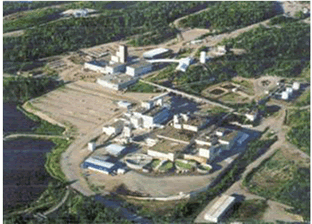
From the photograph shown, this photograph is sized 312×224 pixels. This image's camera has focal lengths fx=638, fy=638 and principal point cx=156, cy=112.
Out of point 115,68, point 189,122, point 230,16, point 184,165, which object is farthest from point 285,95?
point 230,16

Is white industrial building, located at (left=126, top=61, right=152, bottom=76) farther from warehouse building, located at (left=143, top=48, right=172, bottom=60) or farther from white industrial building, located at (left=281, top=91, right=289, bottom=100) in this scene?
white industrial building, located at (left=281, top=91, right=289, bottom=100)

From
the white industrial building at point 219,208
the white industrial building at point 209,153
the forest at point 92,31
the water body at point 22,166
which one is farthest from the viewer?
the forest at point 92,31

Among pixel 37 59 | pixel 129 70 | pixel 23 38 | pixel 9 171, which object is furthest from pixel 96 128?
pixel 23 38

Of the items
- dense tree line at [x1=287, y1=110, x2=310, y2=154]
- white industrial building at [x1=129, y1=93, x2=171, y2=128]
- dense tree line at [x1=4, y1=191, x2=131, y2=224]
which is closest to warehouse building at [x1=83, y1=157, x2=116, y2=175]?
dense tree line at [x1=4, y1=191, x2=131, y2=224]

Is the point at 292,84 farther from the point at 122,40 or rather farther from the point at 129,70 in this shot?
the point at 122,40

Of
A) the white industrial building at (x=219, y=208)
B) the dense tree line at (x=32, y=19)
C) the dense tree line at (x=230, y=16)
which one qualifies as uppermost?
the dense tree line at (x=32, y=19)

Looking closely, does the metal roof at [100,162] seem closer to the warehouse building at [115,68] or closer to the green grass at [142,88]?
the green grass at [142,88]

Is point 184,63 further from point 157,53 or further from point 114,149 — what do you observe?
point 114,149

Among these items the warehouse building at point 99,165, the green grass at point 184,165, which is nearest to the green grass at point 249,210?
the green grass at point 184,165

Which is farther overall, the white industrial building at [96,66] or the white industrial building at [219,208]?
the white industrial building at [96,66]
